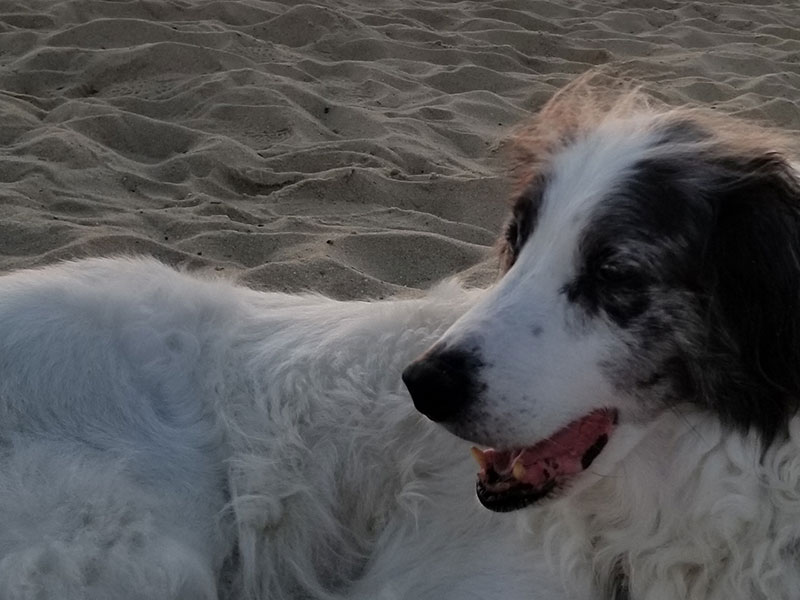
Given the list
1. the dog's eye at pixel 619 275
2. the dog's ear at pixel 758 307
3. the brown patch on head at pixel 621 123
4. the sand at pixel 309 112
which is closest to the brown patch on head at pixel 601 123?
the brown patch on head at pixel 621 123

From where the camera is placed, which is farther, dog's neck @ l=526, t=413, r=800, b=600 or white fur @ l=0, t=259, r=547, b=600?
white fur @ l=0, t=259, r=547, b=600

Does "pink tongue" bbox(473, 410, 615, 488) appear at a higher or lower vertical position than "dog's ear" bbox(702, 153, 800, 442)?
lower

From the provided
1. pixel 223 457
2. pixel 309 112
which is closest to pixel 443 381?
pixel 223 457

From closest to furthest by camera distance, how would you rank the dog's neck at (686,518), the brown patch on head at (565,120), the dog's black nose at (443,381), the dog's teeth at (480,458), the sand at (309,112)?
the dog's black nose at (443,381) → the dog's neck at (686,518) → the dog's teeth at (480,458) → the brown patch on head at (565,120) → the sand at (309,112)

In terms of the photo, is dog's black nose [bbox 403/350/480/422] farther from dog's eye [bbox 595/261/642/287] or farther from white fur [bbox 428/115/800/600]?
dog's eye [bbox 595/261/642/287]

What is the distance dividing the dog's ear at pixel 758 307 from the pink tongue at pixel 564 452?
0.30m

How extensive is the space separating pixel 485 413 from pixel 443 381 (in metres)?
0.13

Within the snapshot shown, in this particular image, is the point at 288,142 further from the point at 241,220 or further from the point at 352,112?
the point at 241,220

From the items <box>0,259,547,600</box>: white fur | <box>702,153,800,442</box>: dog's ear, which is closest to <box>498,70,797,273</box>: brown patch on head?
<box>702,153,800,442</box>: dog's ear

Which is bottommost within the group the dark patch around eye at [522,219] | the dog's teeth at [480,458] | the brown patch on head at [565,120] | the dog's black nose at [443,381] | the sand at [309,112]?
the sand at [309,112]

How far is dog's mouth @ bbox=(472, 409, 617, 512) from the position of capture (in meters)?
2.62

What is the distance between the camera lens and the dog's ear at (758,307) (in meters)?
2.57

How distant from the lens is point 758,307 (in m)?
2.59

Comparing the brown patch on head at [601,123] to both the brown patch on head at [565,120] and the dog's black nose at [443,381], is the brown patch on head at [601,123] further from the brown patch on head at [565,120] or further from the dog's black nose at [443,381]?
the dog's black nose at [443,381]
